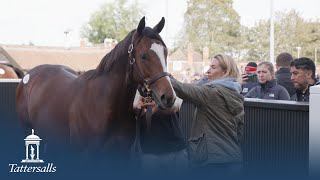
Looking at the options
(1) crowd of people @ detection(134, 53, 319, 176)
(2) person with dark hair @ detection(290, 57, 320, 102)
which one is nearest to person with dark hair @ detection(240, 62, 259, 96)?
(2) person with dark hair @ detection(290, 57, 320, 102)

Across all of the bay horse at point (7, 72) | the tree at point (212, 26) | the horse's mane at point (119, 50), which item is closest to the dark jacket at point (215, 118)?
the horse's mane at point (119, 50)

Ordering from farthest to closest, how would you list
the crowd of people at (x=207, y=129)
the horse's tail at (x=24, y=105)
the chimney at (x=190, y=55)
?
the chimney at (x=190, y=55)
the horse's tail at (x=24, y=105)
the crowd of people at (x=207, y=129)

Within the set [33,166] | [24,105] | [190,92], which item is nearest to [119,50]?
[190,92]

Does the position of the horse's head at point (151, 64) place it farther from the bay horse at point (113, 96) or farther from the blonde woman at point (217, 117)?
the blonde woman at point (217, 117)

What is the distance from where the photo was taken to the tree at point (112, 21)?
132 feet

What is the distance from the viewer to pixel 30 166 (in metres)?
4.62

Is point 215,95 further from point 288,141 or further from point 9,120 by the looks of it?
point 9,120

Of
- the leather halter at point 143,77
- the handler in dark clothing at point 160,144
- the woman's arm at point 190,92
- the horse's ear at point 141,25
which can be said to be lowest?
the handler in dark clothing at point 160,144

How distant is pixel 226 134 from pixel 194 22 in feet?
89.3

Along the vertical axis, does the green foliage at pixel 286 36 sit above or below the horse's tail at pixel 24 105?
above

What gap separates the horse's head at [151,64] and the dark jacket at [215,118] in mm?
165

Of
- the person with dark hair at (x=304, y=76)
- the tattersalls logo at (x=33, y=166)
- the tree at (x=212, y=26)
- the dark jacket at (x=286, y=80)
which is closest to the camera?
the tattersalls logo at (x=33, y=166)

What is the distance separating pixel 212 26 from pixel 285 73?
25462 mm

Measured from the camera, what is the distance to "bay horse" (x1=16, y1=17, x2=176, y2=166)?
12.5ft
